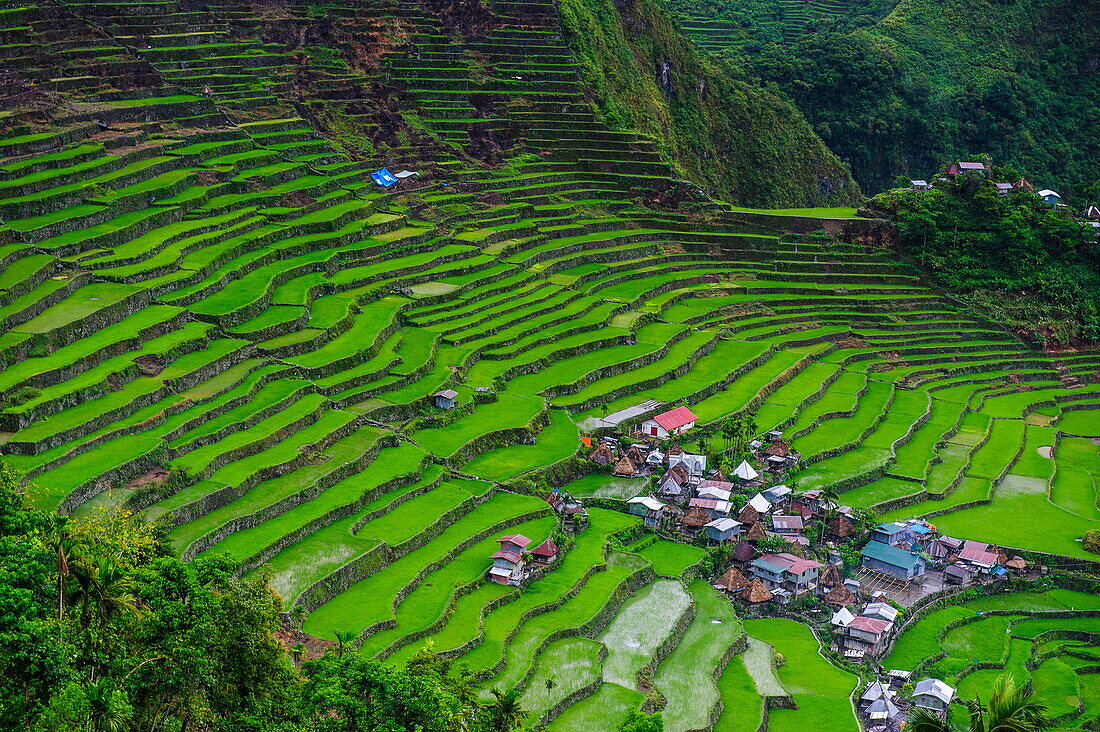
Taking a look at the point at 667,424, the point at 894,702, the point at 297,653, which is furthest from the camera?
the point at 667,424

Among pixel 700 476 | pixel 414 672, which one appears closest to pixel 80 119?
pixel 700 476

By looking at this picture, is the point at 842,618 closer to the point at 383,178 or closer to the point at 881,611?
the point at 881,611

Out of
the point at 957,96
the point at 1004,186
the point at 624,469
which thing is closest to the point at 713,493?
the point at 624,469

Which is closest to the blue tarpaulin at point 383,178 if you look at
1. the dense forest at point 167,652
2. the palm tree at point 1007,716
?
the dense forest at point 167,652

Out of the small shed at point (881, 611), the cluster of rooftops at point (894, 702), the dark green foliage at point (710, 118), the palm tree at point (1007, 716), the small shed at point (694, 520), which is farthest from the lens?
the dark green foliage at point (710, 118)

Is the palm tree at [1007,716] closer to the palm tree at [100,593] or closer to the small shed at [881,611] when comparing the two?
the palm tree at [100,593]

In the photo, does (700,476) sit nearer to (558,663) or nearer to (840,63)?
(558,663)
